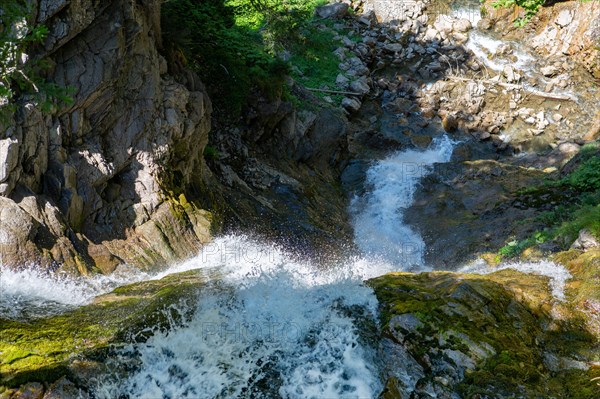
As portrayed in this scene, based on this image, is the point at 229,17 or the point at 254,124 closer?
the point at 229,17

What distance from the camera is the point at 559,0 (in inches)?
854

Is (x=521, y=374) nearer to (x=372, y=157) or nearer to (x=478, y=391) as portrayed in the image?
(x=478, y=391)

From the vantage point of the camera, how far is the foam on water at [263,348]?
5.23 meters

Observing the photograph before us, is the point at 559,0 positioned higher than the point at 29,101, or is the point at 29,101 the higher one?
the point at 559,0

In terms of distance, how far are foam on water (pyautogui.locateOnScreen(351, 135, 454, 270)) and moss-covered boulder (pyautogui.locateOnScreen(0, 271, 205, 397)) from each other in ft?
22.9

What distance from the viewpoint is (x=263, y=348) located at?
5.75 meters

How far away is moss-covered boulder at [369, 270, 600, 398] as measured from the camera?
5.06m

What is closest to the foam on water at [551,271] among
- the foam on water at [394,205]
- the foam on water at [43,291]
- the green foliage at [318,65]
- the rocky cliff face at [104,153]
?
the foam on water at [394,205]

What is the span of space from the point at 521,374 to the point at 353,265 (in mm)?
6527

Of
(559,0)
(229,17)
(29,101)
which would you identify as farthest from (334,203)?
(559,0)

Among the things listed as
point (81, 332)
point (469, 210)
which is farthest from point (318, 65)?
point (81, 332)

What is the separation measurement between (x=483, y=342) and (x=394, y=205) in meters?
10.1

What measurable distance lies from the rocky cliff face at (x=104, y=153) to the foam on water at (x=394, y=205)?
5.11 meters

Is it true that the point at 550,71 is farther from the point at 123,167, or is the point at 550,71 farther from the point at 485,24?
→ the point at 123,167
